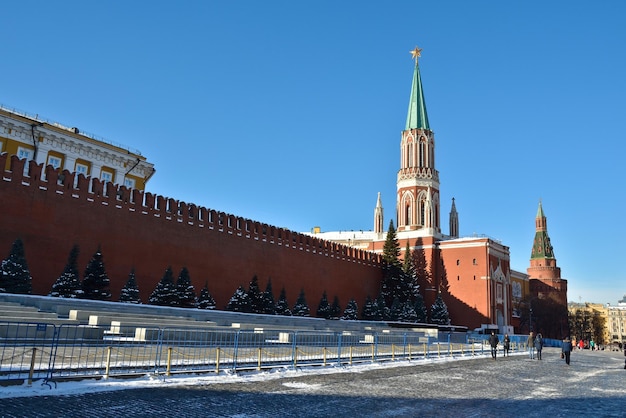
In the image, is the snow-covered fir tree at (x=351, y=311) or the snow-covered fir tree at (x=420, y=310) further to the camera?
the snow-covered fir tree at (x=420, y=310)

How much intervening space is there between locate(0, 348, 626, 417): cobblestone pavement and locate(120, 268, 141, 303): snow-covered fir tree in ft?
38.5

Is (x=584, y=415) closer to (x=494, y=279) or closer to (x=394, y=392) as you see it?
(x=394, y=392)

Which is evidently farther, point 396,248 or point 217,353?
point 396,248

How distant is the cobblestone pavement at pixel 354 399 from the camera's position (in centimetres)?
633

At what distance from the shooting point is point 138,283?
22.2 meters

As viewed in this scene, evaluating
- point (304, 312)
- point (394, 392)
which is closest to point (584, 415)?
point (394, 392)

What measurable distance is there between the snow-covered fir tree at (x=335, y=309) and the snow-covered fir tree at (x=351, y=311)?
0.92 m

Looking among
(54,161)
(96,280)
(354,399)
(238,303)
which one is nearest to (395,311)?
(238,303)

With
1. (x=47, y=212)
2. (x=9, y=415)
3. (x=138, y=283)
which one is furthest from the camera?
(x=138, y=283)

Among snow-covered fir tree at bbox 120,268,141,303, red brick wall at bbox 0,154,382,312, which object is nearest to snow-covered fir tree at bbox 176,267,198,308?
red brick wall at bbox 0,154,382,312

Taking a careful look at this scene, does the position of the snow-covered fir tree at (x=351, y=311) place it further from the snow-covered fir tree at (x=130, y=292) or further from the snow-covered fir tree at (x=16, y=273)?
the snow-covered fir tree at (x=16, y=273)

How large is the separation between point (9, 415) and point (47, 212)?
51.1ft

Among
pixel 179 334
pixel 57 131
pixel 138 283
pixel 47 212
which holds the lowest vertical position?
pixel 179 334

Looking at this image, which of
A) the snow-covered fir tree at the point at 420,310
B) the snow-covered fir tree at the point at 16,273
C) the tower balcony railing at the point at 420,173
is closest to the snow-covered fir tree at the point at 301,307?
the snow-covered fir tree at the point at 420,310
